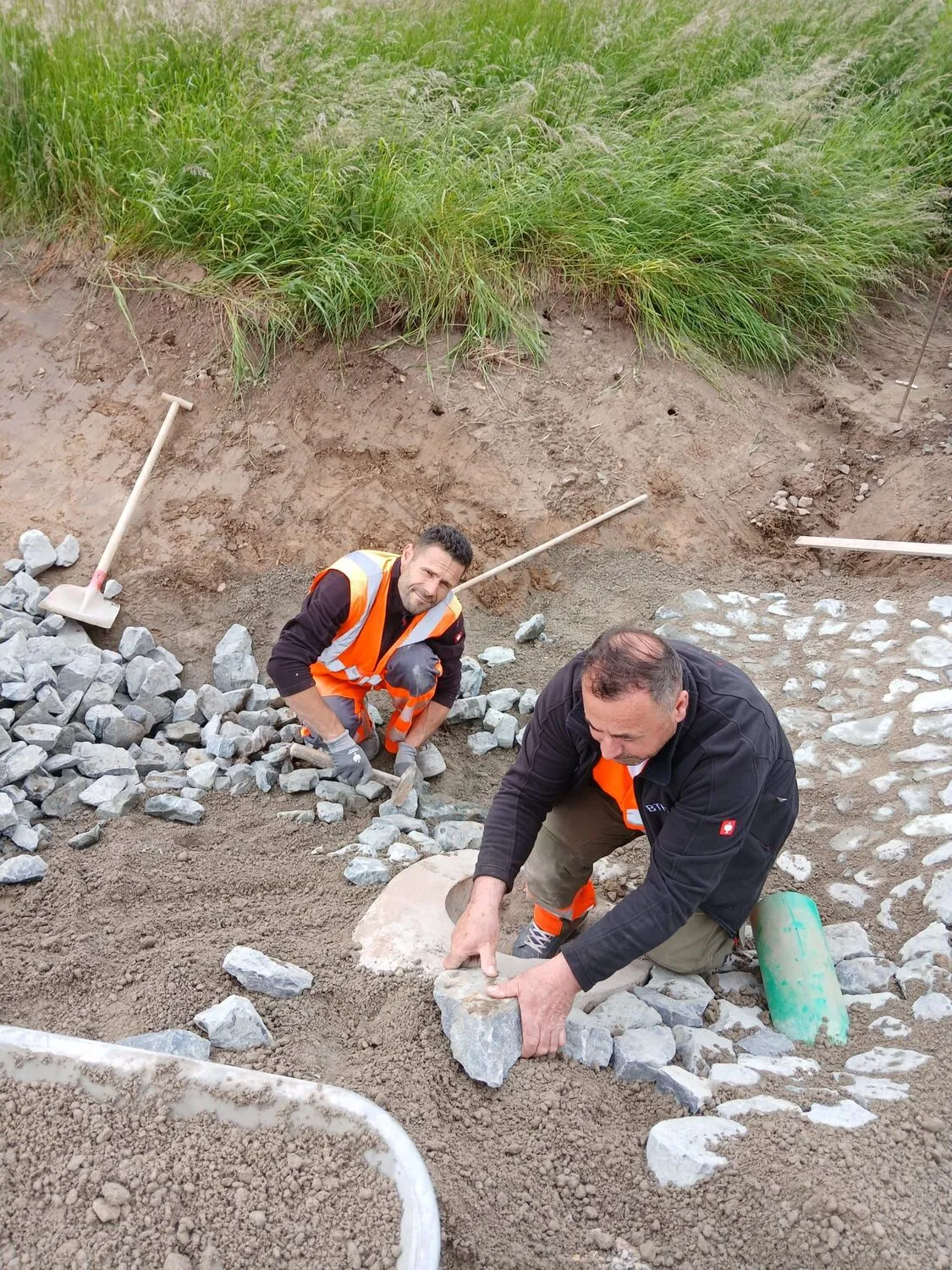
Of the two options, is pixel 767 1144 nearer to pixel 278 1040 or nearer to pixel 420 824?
pixel 278 1040

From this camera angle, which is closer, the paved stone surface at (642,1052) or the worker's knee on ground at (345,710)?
the paved stone surface at (642,1052)

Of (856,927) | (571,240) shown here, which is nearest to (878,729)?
(856,927)

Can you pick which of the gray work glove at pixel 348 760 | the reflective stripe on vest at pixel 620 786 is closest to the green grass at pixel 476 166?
the gray work glove at pixel 348 760

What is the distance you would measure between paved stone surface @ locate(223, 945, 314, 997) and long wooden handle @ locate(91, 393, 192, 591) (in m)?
2.67

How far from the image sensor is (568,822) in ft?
9.79

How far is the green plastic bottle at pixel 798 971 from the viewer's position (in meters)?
2.62

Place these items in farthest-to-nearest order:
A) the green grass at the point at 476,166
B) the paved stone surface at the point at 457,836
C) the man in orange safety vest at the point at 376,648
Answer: the green grass at the point at 476,166, the man in orange safety vest at the point at 376,648, the paved stone surface at the point at 457,836

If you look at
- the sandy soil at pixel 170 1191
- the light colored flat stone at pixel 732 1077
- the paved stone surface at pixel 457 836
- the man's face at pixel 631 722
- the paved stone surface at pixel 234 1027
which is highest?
the man's face at pixel 631 722

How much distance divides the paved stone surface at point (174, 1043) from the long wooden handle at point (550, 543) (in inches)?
107

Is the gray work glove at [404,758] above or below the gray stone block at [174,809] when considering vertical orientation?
below

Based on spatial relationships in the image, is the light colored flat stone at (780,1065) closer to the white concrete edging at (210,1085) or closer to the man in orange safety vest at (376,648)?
the white concrete edging at (210,1085)

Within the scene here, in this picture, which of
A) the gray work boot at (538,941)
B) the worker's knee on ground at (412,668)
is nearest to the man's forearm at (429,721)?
the worker's knee on ground at (412,668)

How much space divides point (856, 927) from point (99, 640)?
343cm

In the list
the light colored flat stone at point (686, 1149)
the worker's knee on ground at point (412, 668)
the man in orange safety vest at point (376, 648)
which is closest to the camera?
the light colored flat stone at point (686, 1149)
